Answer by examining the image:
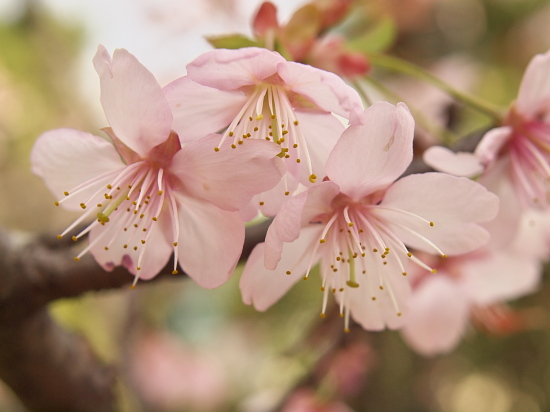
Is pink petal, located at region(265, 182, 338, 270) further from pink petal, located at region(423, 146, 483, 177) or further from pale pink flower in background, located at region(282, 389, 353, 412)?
pale pink flower in background, located at region(282, 389, 353, 412)

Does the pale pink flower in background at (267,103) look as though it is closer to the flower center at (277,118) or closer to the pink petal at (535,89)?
the flower center at (277,118)

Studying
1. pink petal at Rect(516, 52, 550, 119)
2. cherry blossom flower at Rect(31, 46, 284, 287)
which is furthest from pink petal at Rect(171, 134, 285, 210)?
pink petal at Rect(516, 52, 550, 119)

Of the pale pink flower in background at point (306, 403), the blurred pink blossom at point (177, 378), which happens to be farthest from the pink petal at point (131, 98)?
the blurred pink blossom at point (177, 378)

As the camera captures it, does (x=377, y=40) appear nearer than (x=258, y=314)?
Yes

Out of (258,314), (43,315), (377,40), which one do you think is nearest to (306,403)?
(43,315)

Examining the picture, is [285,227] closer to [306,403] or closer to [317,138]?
[317,138]

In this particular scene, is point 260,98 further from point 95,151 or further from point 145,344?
point 145,344
